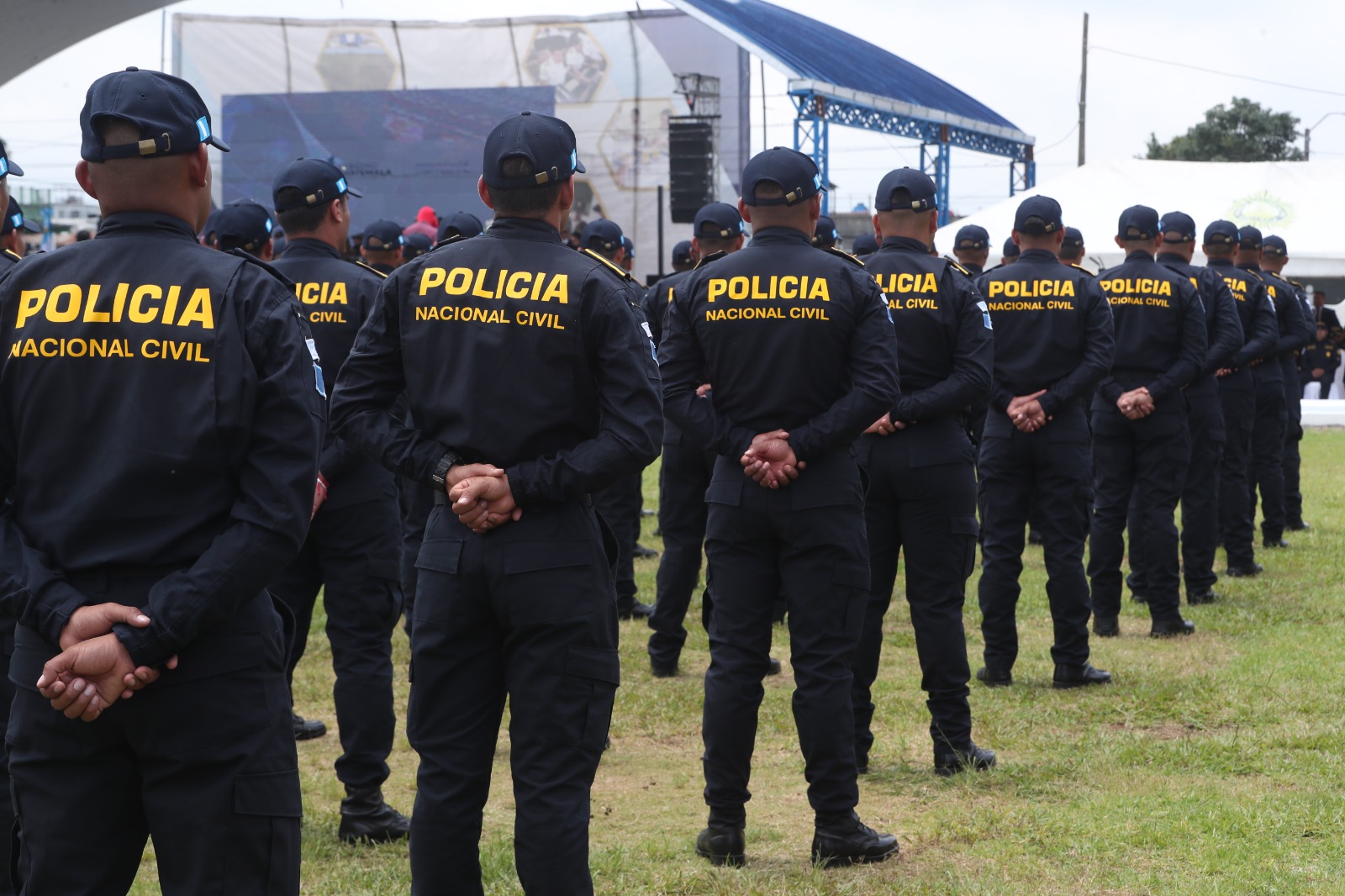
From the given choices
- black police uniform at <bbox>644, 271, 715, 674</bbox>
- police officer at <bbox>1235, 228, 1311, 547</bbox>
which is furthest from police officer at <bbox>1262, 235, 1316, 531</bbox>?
black police uniform at <bbox>644, 271, 715, 674</bbox>

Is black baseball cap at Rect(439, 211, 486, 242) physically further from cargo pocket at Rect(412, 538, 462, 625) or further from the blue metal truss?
the blue metal truss

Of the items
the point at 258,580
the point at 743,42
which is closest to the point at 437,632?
the point at 258,580

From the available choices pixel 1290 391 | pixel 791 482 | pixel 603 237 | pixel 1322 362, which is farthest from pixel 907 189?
pixel 1322 362

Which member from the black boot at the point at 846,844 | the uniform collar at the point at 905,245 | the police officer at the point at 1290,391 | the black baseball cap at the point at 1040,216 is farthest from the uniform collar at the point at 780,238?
the police officer at the point at 1290,391

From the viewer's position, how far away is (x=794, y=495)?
4523 mm

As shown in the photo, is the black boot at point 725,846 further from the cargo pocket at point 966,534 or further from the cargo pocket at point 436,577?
the cargo pocket at point 436,577

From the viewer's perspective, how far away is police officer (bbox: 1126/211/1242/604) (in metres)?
8.66

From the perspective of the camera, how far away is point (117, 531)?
269cm

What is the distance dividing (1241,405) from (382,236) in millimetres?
6302

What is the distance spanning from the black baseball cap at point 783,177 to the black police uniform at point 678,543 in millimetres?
2658

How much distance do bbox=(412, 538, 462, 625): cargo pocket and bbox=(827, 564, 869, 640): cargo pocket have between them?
151 cm

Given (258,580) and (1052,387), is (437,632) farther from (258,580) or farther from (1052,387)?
(1052,387)

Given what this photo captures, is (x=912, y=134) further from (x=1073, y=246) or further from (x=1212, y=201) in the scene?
(x=1073, y=246)

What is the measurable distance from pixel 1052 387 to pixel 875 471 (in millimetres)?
1869
